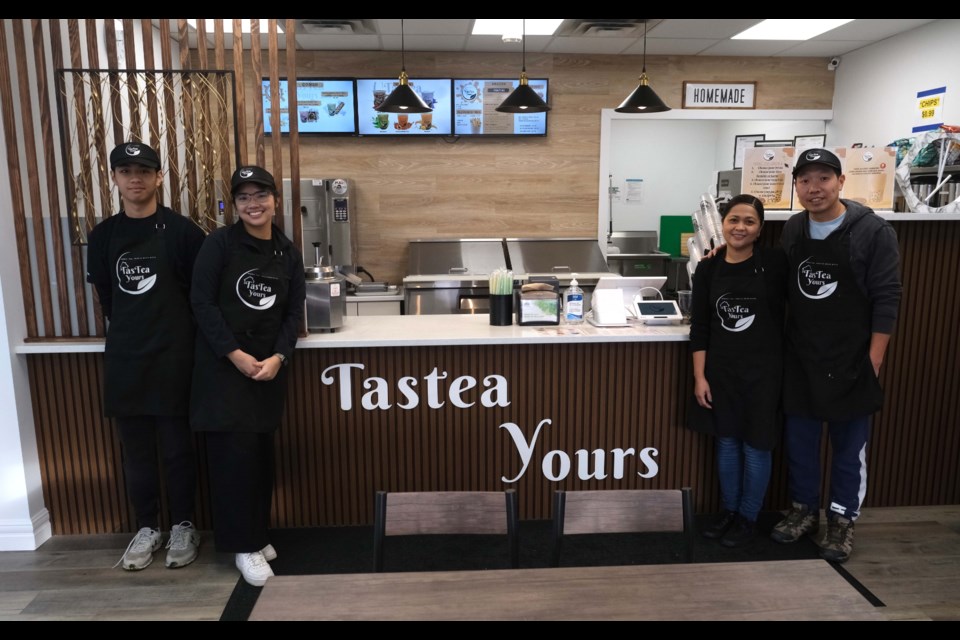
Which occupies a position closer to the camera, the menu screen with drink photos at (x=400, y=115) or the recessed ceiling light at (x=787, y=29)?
the recessed ceiling light at (x=787, y=29)

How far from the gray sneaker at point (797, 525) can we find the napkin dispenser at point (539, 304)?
1.39 meters

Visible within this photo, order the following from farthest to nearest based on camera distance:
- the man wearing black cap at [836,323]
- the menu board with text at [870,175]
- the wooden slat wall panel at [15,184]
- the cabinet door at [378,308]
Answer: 1. the cabinet door at [378,308]
2. the menu board with text at [870,175]
3. the wooden slat wall panel at [15,184]
4. the man wearing black cap at [836,323]

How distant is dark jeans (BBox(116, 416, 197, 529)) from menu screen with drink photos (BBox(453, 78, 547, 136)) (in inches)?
159

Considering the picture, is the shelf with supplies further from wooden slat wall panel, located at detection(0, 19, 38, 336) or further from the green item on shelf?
the green item on shelf

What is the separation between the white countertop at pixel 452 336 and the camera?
2.97 meters

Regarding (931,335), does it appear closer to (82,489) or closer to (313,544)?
(313,544)

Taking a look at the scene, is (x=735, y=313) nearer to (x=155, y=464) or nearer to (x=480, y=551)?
(x=480, y=551)

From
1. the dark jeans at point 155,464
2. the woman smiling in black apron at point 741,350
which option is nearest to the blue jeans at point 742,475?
the woman smiling in black apron at point 741,350

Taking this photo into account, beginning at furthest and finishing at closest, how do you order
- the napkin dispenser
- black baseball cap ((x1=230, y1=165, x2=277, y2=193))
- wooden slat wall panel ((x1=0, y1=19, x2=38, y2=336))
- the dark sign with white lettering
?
the dark sign with white lettering, the napkin dispenser, wooden slat wall panel ((x1=0, y1=19, x2=38, y2=336)), black baseball cap ((x1=230, y1=165, x2=277, y2=193))

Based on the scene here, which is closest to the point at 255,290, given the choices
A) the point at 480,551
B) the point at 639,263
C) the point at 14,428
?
the point at 14,428

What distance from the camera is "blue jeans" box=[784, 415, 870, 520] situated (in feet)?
9.54

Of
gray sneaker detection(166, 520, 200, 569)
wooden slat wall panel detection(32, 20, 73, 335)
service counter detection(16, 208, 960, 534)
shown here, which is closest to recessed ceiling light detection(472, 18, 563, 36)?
service counter detection(16, 208, 960, 534)

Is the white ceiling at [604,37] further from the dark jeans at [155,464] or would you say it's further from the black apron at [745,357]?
the dark jeans at [155,464]

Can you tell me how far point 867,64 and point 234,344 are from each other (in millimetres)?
5947
